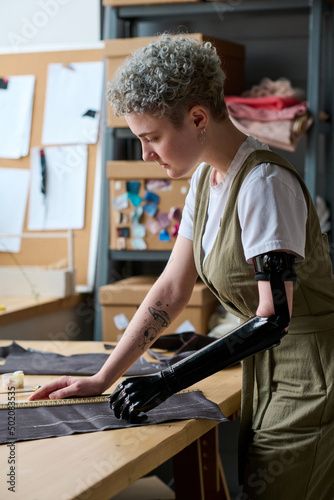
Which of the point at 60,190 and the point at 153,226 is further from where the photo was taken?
the point at 60,190

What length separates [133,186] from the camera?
273cm

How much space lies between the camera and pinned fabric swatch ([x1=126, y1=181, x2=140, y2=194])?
8.95 feet

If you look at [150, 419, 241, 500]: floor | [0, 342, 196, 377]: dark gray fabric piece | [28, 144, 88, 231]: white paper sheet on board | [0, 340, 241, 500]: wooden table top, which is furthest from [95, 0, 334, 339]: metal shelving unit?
[0, 340, 241, 500]: wooden table top

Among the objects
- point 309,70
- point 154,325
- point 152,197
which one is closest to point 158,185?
point 152,197

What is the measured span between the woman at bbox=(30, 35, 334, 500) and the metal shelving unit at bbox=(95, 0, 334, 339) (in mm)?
1226

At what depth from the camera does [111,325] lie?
108 inches

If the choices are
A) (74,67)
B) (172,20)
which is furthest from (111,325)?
(172,20)

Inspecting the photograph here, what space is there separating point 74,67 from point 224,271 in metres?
2.04

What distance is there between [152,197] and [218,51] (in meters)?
0.63

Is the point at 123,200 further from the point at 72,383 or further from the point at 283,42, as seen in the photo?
the point at 72,383

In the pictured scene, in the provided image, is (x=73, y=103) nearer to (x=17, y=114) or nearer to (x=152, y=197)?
(x=17, y=114)

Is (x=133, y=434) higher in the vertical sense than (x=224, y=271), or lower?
lower

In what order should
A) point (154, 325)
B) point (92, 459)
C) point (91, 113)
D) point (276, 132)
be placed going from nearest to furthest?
point (92, 459) → point (154, 325) → point (276, 132) → point (91, 113)

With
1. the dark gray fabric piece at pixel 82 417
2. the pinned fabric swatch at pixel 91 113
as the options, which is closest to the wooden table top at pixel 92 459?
the dark gray fabric piece at pixel 82 417
